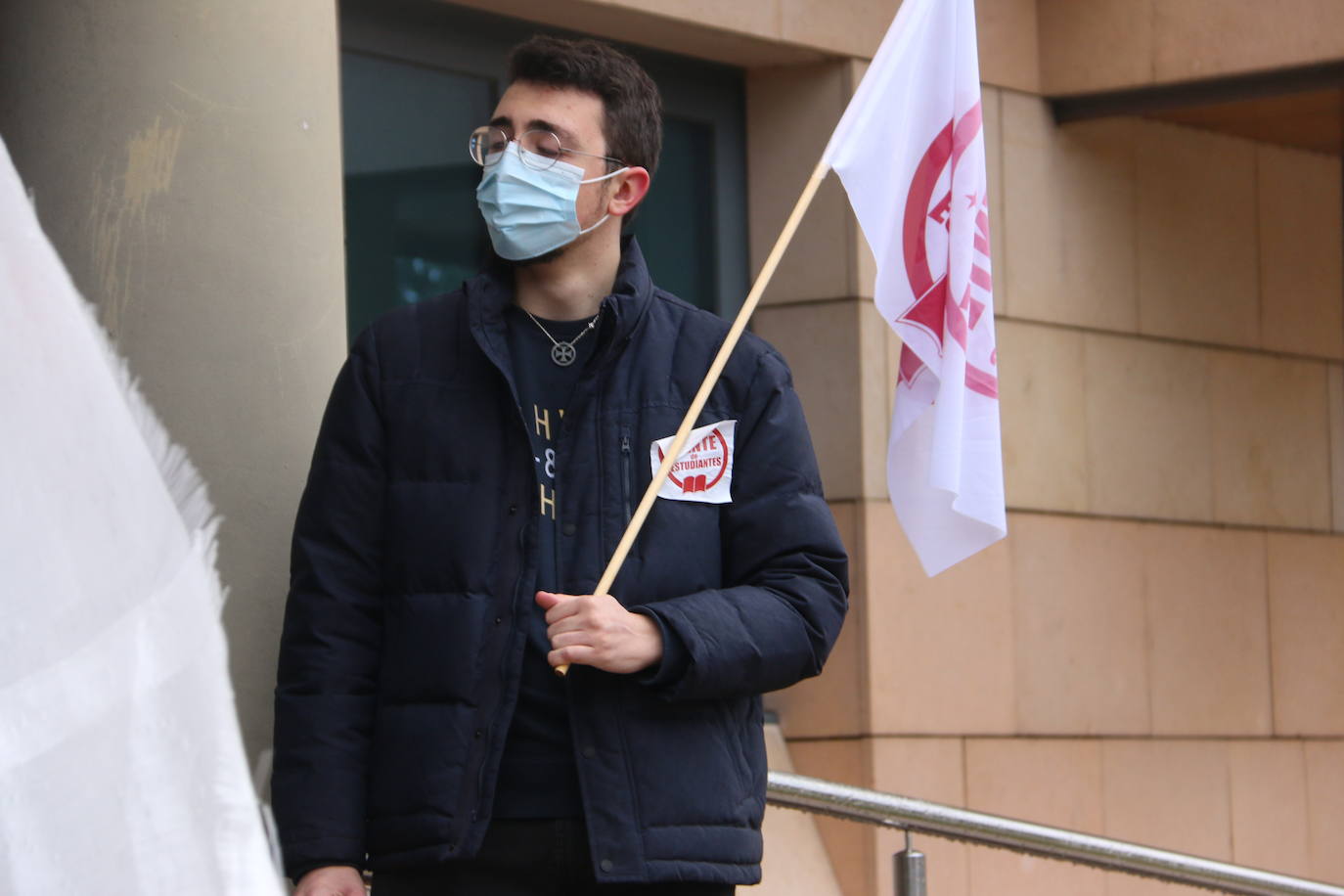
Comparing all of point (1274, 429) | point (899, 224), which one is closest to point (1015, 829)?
point (899, 224)

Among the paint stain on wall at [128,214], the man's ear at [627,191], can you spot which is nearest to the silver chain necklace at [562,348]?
the man's ear at [627,191]

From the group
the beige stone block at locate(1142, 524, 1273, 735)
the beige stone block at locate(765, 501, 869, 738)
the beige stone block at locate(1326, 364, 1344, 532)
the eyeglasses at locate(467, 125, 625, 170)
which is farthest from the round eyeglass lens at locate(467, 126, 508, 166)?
the beige stone block at locate(1326, 364, 1344, 532)

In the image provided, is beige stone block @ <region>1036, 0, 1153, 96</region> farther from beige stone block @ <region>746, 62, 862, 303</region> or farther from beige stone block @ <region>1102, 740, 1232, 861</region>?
beige stone block @ <region>1102, 740, 1232, 861</region>

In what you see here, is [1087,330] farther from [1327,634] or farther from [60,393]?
[60,393]

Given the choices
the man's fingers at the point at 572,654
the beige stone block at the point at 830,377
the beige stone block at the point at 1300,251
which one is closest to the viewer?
the man's fingers at the point at 572,654

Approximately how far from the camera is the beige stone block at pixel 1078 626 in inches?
268

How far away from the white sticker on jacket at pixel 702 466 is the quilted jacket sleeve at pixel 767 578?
23mm

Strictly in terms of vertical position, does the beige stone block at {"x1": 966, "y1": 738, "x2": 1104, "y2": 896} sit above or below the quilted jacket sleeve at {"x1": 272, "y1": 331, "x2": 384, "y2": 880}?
below

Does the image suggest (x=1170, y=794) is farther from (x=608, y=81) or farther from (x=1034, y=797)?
(x=608, y=81)

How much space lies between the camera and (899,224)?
360 cm

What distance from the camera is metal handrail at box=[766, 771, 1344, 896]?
4.00 meters

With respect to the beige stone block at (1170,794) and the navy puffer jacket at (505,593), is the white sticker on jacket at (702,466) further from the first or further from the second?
the beige stone block at (1170,794)

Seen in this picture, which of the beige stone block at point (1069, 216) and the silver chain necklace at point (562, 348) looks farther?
the beige stone block at point (1069, 216)

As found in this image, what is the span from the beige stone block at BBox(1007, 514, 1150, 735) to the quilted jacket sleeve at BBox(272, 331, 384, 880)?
4.29 metres
